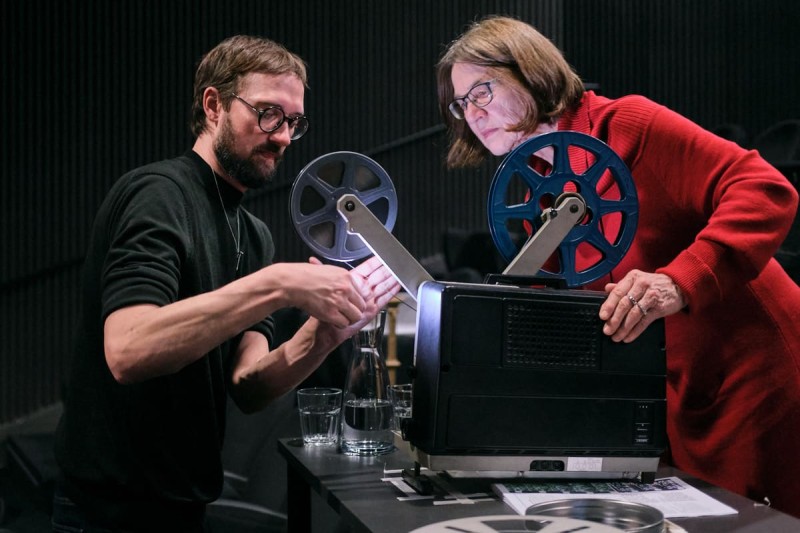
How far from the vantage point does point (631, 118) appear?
1.49m

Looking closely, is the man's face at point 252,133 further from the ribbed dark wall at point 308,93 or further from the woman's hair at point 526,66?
the ribbed dark wall at point 308,93

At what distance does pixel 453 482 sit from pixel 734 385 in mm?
535

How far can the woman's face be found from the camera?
5.17 ft

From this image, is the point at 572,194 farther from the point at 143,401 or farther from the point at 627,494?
the point at 143,401

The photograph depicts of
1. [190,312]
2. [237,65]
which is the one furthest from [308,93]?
[190,312]

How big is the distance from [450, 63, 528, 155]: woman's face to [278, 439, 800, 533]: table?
2.03ft

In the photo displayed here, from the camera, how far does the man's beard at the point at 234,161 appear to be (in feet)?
5.68

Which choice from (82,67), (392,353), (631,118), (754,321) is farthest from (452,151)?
(82,67)

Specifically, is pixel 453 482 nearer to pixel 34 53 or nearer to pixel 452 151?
pixel 452 151

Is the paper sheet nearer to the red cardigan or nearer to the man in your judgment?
the red cardigan

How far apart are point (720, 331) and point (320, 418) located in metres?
0.73

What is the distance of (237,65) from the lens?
69.9 inches

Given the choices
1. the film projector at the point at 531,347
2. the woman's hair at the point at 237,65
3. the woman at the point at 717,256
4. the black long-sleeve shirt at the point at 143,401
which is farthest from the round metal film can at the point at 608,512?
the woman's hair at the point at 237,65

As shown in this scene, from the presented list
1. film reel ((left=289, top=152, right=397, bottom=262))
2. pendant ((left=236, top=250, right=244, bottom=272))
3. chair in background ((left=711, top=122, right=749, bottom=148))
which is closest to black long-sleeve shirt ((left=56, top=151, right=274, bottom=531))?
pendant ((left=236, top=250, right=244, bottom=272))
